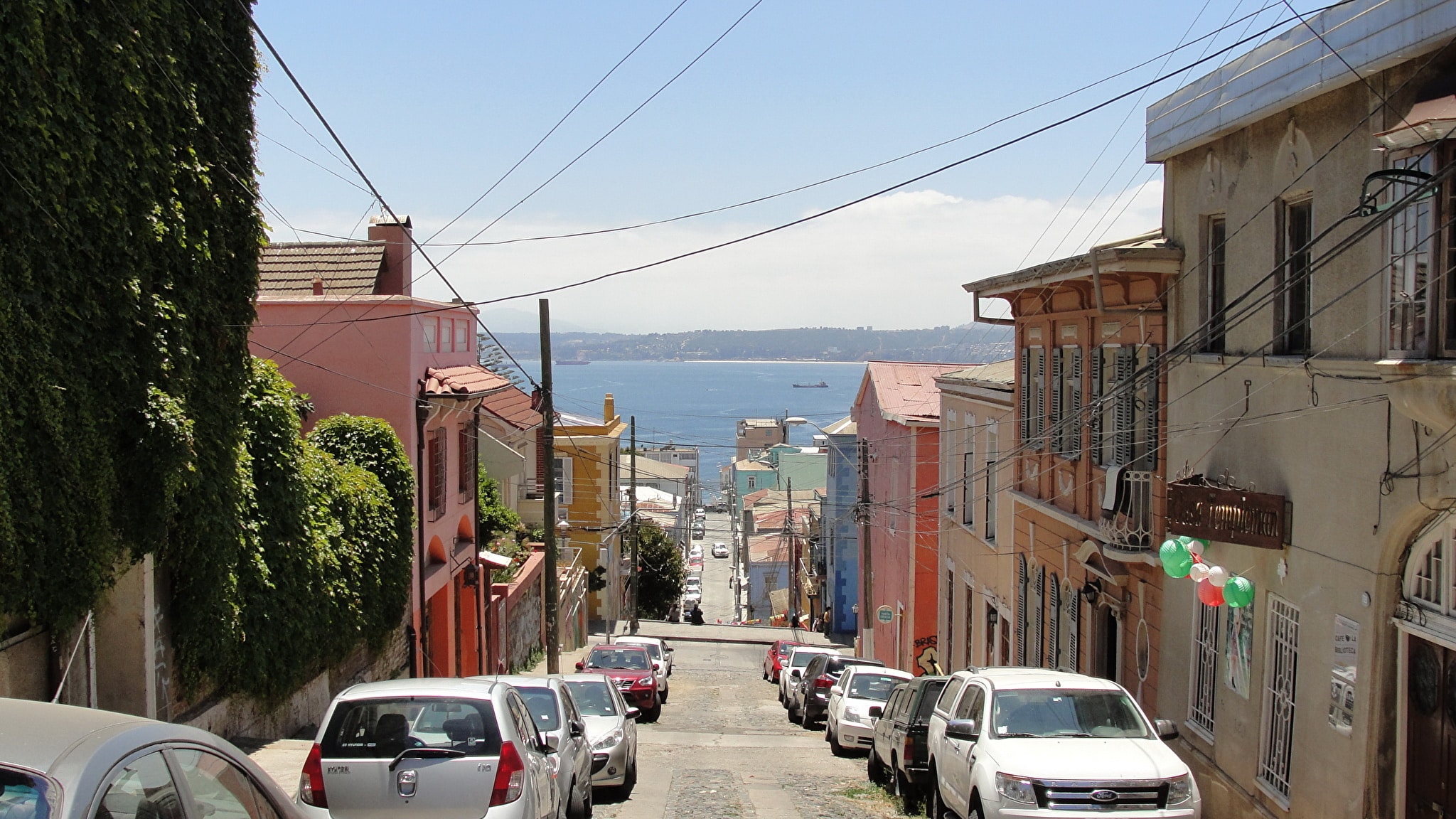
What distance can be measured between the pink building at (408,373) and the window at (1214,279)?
1273cm

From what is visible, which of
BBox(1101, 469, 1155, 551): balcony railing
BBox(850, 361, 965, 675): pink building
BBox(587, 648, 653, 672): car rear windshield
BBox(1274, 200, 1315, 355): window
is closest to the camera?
BBox(1274, 200, 1315, 355): window

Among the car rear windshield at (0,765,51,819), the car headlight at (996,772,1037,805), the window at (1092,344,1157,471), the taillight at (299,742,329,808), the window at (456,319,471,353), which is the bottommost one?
the car headlight at (996,772,1037,805)

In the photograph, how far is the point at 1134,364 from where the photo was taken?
52.5 ft

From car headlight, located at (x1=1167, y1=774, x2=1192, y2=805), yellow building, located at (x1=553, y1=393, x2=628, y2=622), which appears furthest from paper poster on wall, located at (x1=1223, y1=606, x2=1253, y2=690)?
yellow building, located at (x1=553, y1=393, x2=628, y2=622)

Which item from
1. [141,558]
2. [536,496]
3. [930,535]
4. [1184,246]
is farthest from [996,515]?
[536,496]

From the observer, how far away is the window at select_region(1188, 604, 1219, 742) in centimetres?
1373

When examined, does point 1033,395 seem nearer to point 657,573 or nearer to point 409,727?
point 409,727

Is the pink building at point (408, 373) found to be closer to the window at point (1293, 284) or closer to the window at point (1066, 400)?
the window at point (1066, 400)

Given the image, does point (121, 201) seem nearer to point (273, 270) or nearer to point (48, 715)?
point (48, 715)

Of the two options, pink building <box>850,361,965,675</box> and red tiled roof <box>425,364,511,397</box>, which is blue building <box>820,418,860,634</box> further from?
red tiled roof <box>425,364,511,397</box>

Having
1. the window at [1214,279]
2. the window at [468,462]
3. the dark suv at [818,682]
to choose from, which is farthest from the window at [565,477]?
the window at [1214,279]

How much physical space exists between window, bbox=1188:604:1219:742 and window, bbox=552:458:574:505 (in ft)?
120

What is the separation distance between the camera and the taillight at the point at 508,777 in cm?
829

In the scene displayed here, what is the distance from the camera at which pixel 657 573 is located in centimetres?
6675
